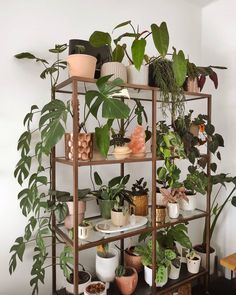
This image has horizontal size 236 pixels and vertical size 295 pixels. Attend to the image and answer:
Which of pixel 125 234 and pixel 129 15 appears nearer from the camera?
pixel 125 234

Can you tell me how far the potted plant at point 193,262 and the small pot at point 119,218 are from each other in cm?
70

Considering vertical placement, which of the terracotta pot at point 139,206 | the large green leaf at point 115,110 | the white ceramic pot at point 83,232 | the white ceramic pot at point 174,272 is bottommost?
the white ceramic pot at point 174,272

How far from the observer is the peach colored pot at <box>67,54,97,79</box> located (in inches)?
53.1

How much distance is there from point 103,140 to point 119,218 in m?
0.54

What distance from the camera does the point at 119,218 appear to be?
154 cm

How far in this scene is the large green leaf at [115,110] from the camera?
117 centimetres

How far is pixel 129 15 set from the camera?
6.56 ft

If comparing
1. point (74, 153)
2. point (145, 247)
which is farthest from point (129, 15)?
point (145, 247)

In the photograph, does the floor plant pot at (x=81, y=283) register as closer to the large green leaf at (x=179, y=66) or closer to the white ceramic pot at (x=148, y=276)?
the white ceramic pot at (x=148, y=276)

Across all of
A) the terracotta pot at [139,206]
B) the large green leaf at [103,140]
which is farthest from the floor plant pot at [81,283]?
A: the large green leaf at [103,140]

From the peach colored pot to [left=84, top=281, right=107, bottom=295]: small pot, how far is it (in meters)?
1.23

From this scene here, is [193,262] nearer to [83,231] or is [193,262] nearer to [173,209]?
[173,209]

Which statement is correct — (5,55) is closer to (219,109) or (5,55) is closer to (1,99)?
(1,99)

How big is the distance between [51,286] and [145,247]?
27.4 inches
